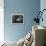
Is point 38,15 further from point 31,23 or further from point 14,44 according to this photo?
point 14,44

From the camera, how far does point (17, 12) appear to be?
540 cm

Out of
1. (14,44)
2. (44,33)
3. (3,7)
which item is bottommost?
(14,44)

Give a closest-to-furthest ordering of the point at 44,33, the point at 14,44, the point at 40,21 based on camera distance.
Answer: the point at 44,33
the point at 14,44
the point at 40,21

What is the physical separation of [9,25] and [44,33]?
9.51 ft

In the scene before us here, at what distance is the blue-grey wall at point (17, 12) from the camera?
17.7 ft

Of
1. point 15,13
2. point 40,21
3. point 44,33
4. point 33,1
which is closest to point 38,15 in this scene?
point 40,21

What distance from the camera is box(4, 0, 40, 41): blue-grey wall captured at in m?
5.39

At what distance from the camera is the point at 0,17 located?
5.45 metres

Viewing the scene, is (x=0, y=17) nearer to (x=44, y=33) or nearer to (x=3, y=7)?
(x=3, y=7)

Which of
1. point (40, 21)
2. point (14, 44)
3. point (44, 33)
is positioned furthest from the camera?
point (40, 21)

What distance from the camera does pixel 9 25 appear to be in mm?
5410

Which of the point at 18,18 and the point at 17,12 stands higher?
the point at 17,12

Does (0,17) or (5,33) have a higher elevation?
(0,17)

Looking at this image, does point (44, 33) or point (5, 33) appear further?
point (5, 33)
